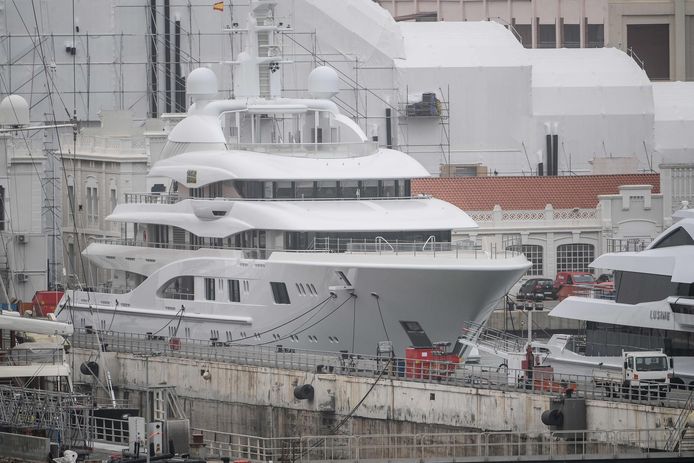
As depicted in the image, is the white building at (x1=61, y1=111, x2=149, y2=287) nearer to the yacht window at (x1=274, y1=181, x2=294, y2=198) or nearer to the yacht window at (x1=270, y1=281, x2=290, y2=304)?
the yacht window at (x1=274, y1=181, x2=294, y2=198)

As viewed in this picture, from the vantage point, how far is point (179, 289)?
64625 millimetres

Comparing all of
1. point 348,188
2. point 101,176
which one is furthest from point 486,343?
point 101,176

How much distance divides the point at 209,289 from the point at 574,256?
23.5 metres

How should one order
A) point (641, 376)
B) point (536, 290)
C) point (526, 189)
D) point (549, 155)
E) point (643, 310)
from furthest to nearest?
1. point (549, 155)
2. point (526, 189)
3. point (536, 290)
4. point (643, 310)
5. point (641, 376)

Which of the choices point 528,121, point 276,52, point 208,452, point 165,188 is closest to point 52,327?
point 208,452

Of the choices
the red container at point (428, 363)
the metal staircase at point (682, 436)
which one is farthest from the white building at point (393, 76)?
the metal staircase at point (682, 436)

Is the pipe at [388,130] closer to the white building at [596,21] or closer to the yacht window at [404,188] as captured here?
the white building at [596,21]

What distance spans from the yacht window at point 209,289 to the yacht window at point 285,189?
310 cm

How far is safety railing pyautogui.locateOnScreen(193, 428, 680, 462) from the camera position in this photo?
46.7 meters

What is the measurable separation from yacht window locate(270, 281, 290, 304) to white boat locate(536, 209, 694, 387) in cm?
712

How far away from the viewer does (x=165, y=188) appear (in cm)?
7669

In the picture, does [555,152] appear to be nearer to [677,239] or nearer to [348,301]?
[677,239]

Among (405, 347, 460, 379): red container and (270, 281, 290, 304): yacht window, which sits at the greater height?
(270, 281, 290, 304): yacht window

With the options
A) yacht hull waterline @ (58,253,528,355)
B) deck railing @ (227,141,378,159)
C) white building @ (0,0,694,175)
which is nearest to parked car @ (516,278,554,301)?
deck railing @ (227,141,378,159)
